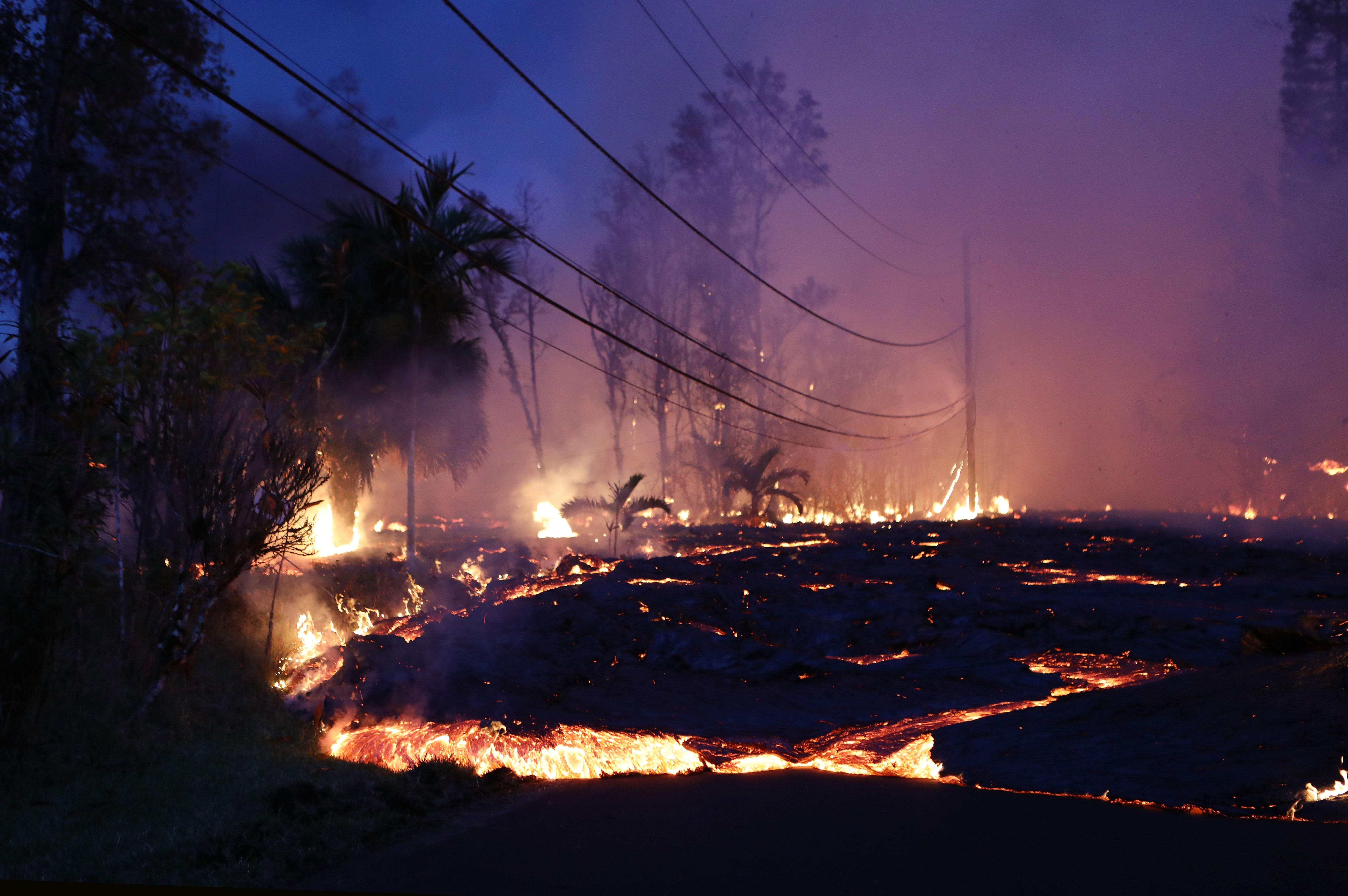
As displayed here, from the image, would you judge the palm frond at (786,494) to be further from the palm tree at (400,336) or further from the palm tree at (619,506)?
the palm tree at (400,336)

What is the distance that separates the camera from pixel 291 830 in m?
5.08


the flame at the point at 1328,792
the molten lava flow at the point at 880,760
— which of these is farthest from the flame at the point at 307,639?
the flame at the point at 1328,792

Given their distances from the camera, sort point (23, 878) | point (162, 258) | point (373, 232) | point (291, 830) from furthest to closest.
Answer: point (373, 232) < point (162, 258) < point (291, 830) < point (23, 878)

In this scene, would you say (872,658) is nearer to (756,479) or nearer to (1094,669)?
(1094,669)

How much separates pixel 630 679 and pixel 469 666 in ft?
5.44

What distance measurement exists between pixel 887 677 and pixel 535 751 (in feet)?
13.4

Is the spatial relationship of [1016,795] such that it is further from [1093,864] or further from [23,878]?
[23,878]

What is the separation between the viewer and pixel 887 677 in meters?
9.24

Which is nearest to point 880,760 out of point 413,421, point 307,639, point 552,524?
point 307,639

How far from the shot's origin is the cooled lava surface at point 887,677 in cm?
587

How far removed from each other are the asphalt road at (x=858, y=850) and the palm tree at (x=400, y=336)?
38.1 feet

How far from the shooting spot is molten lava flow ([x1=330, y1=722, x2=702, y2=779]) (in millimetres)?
6754

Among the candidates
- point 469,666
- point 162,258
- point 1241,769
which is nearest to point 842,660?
point 469,666

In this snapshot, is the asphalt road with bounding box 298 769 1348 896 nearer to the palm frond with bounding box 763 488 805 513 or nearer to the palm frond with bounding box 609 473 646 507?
the palm frond with bounding box 609 473 646 507
